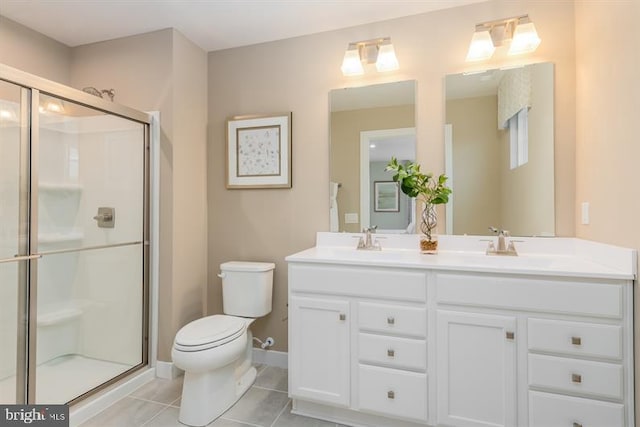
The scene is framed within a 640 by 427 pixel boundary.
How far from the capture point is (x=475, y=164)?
205 cm

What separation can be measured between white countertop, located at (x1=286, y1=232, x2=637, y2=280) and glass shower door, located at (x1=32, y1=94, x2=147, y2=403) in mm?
1290

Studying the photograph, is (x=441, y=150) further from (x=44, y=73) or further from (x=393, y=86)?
(x=44, y=73)

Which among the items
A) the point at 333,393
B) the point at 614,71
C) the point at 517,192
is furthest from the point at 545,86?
the point at 333,393

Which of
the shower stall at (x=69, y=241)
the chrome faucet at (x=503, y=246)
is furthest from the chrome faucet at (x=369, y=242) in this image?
the shower stall at (x=69, y=241)

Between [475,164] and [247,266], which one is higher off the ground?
[475,164]

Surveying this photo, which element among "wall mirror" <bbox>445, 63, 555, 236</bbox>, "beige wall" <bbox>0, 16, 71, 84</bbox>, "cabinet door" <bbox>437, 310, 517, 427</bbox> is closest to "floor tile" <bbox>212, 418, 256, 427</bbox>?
"cabinet door" <bbox>437, 310, 517, 427</bbox>

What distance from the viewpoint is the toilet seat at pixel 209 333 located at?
176cm

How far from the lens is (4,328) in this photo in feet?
5.78

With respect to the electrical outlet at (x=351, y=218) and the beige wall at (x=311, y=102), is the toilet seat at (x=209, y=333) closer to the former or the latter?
the beige wall at (x=311, y=102)

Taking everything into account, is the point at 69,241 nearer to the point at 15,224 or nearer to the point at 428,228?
the point at 15,224

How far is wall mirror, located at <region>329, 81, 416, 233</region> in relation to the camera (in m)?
2.17

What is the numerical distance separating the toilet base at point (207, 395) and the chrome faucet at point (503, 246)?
5.56ft

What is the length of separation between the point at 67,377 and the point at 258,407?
120 centimetres

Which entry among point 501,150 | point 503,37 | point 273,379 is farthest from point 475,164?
point 273,379
